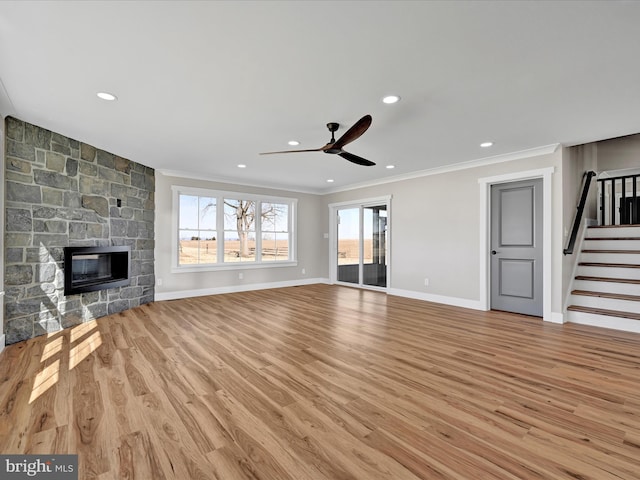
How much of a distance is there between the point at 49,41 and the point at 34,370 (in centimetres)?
261

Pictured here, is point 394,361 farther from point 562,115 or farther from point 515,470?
point 562,115

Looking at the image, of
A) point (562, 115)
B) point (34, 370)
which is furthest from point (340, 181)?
point (34, 370)

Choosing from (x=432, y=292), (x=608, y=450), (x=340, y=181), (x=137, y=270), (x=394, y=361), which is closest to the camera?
(x=608, y=450)

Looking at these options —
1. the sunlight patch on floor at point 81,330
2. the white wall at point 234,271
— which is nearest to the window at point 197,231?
the white wall at point 234,271

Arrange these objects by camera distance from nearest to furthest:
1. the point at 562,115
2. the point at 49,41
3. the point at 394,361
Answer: the point at 49,41
the point at 394,361
the point at 562,115

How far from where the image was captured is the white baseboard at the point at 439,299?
16.5 ft

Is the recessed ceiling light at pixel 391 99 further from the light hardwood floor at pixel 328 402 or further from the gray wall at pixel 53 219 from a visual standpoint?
the gray wall at pixel 53 219

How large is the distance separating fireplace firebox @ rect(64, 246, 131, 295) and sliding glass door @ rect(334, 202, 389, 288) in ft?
15.0

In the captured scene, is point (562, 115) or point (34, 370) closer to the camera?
point (34, 370)

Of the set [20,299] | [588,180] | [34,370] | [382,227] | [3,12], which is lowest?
[34,370]

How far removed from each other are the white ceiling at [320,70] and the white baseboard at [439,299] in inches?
101

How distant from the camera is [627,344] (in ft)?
10.9

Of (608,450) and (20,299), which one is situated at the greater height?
(20,299)

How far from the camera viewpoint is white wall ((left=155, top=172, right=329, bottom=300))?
5.68 m
